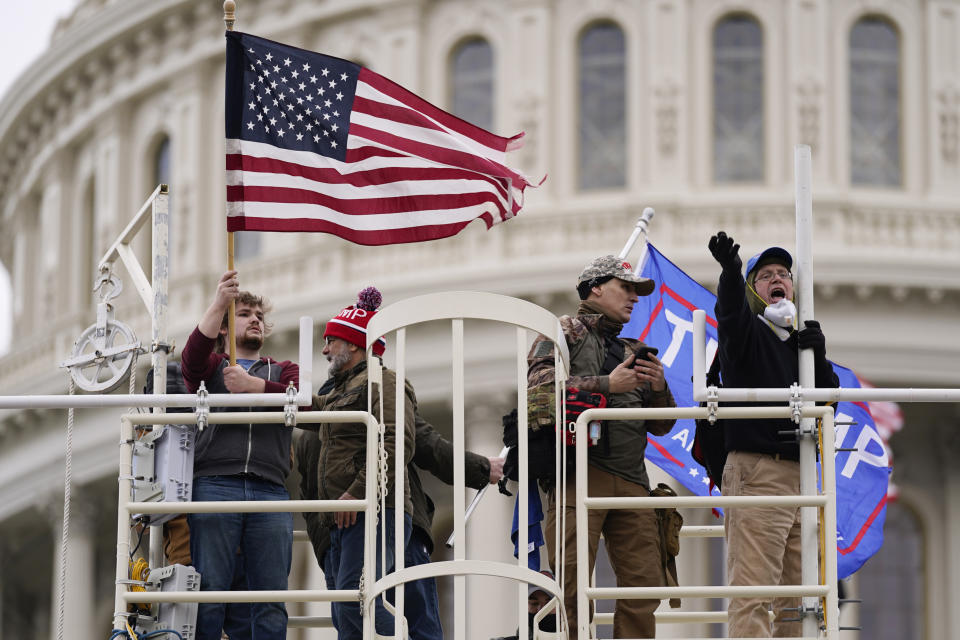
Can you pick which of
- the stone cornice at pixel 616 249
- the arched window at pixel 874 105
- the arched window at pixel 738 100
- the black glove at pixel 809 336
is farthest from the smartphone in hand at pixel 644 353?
the arched window at pixel 874 105

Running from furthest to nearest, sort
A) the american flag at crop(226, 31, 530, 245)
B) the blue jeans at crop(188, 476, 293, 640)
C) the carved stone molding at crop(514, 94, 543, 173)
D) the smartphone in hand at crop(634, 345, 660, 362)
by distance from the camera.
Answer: the carved stone molding at crop(514, 94, 543, 173) < the american flag at crop(226, 31, 530, 245) < the smartphone in hand at crop(634, 345, 660, 362) < the blue jeans at crop(188, 476, 293, 640)

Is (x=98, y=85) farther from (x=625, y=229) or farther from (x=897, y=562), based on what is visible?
(x=897, y=562)

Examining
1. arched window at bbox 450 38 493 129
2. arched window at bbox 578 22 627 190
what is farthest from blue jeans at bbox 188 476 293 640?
arched window at bbox 450 38 493 129

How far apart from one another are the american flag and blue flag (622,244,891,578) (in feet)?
5.64

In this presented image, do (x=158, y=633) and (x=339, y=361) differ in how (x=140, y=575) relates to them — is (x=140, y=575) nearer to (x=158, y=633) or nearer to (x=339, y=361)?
(x=158, y=633)

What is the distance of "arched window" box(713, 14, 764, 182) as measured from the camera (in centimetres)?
4009

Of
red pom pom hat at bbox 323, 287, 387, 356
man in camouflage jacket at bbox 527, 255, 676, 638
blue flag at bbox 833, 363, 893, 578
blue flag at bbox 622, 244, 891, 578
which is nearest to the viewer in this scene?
man in camouflage jacket at bbox 527, 255, 676, 638

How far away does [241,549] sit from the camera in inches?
436

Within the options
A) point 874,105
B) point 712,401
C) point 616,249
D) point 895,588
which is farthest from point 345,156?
point 874,105

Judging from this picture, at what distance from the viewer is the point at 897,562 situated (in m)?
39.2

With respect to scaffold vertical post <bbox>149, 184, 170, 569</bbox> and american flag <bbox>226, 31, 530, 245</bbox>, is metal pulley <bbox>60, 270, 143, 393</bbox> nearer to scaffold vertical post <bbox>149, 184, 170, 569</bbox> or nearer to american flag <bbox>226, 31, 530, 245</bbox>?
scaffold vertical post <bbox>149, 184, 170, 569</bbox>

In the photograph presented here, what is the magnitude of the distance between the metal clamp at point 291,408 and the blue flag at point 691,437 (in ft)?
13.6

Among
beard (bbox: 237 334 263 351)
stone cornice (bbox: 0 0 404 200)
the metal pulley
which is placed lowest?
the metal pulley

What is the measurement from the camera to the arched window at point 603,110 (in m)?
40.3
